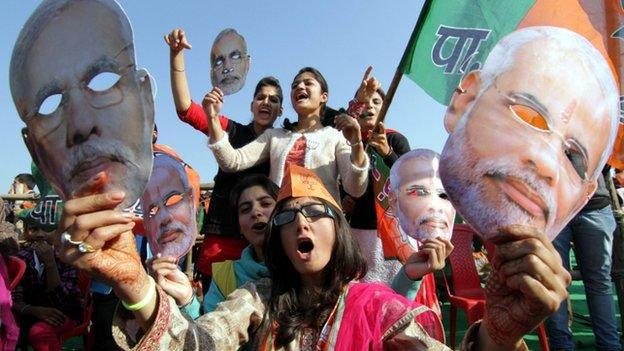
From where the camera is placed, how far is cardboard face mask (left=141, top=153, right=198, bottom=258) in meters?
1.92

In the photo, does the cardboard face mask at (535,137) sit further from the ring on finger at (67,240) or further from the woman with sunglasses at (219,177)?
the woman with sunglasses at (219,177)

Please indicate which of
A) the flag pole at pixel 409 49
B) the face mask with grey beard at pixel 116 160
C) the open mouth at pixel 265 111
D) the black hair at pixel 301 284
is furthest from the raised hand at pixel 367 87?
the face mask with grey beard at pixel 116 160

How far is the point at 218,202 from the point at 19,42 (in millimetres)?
1683

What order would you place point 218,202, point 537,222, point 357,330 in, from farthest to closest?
point 218,202, point 357,330, point 537,222

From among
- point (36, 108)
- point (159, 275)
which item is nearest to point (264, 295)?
point (159, 275)

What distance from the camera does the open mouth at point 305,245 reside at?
180cm

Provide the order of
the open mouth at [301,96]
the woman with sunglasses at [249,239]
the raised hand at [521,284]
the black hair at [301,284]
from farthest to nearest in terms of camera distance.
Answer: the open mouth at [301,96] → the woman with sunglasses at [249,239] → the black hair at [301,284] → the raised hand at [521,284]

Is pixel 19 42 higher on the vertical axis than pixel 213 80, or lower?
higher

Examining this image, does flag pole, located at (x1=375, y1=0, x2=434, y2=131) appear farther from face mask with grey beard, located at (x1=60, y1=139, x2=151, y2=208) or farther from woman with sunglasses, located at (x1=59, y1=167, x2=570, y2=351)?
face mask with grey beard, located at (x1=60, y1=139, x2=151, y2=208)

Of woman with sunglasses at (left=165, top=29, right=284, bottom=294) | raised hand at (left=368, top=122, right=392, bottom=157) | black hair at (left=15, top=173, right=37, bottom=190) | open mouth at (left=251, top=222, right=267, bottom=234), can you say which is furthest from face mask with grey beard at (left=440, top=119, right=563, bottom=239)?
black hair at (left=15, top=173, right=37, bottom=190)

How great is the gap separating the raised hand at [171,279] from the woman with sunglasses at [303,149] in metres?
0.99

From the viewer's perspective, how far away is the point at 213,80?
3.22m

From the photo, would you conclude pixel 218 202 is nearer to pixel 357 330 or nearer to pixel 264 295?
pixel 264 295

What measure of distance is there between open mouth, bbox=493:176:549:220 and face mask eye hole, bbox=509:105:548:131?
0.13m
